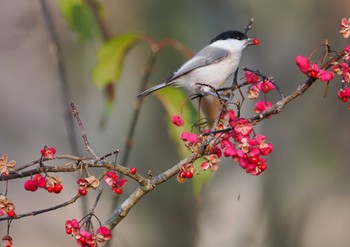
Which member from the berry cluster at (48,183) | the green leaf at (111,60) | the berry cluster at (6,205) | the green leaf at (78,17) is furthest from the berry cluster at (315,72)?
the green leaf at (78,17)

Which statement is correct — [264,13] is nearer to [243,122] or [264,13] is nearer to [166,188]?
[166,188]

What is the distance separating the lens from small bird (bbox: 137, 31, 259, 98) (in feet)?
10.8

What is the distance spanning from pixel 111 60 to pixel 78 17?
0.22 meters

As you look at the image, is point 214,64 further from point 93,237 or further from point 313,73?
point 93,237

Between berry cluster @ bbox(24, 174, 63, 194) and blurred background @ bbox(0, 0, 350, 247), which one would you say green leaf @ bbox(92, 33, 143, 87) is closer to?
berry cluster @ bbox(24, 174, 63, 194)

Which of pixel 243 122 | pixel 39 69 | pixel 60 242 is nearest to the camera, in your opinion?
pixel 243 122

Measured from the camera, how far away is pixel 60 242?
5.88 m

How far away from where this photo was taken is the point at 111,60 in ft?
8.71

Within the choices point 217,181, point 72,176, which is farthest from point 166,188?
point 72,176

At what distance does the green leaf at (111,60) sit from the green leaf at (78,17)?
12 centimetres

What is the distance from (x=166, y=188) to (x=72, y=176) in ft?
2.99

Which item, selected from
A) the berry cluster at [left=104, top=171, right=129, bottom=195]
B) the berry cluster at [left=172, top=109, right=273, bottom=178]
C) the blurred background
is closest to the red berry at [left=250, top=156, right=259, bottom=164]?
A: the berry cluster at [left=172, top=109, right=273, bottom=178]

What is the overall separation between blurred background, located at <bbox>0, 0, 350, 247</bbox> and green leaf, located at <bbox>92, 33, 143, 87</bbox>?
2.25m

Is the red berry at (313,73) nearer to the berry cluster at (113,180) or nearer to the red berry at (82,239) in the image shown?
the berry cluster at (113,180)
